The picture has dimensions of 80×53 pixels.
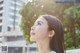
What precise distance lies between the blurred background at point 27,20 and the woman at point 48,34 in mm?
2105

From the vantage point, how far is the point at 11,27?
3.51 m

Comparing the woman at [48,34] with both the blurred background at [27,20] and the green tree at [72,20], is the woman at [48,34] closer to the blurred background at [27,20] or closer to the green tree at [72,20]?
the blurred background at [27,20]

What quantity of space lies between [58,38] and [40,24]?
48 millimetres

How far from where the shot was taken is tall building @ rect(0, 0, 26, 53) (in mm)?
3021

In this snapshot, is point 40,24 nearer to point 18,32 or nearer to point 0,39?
point 0,39

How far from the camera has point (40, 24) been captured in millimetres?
397

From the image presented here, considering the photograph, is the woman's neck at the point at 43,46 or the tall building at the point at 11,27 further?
the tall building at the point at 11,27

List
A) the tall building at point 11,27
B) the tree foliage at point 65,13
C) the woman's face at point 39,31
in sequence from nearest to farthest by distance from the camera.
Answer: the woman's face at point 39,31, the tree foliage at point 65,13, the tall building at point 11,27

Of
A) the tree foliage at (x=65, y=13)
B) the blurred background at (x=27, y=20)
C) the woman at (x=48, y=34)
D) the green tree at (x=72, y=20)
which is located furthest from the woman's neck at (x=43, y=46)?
the green tree at (x=72, y=20)

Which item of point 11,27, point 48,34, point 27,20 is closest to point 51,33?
point 48,34

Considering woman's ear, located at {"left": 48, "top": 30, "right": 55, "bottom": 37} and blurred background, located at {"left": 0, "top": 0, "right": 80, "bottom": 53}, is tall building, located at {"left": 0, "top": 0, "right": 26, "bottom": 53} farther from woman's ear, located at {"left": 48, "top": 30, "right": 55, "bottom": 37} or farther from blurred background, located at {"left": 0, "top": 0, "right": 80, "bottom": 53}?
woman's ear, located at {"left": 48, "top": 30, "right": 55, "bottom": 37}

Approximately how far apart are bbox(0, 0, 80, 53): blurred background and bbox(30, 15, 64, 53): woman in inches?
82.9

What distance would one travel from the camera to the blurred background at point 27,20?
2825 mm

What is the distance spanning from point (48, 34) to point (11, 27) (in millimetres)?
3160
